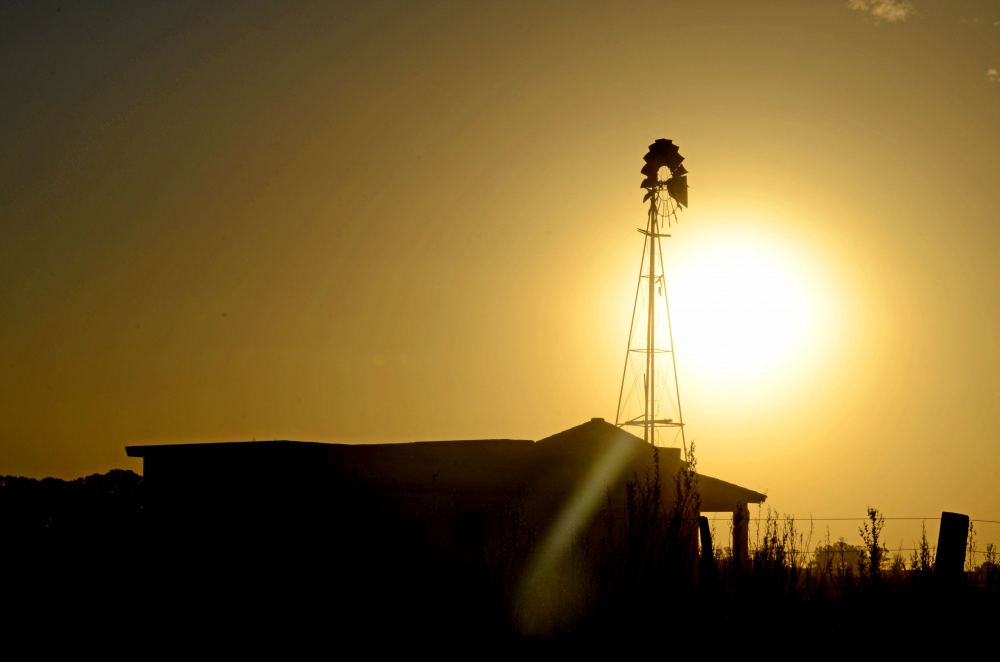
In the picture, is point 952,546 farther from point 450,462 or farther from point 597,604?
point 450,462

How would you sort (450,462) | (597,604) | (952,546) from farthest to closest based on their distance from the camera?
(450,462), (952,546), (597,604)

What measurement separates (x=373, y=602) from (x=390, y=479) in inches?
443

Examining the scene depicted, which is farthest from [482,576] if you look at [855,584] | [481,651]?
[855,584]

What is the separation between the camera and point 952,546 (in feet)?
25.7

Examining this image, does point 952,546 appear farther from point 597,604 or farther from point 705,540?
point 597,604

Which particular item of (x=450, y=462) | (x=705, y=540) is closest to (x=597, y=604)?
(x=705, y=540)

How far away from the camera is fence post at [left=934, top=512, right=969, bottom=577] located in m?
7.81

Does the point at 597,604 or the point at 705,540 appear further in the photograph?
the point at 705,540

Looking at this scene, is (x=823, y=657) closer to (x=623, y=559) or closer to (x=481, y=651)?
(x=623, y=559)

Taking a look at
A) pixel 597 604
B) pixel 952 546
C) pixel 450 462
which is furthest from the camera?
pixel 450 462

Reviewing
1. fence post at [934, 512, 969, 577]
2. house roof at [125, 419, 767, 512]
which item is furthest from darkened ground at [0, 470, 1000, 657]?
house roof at [125, 419, 767, 512]

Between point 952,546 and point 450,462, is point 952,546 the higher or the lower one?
the higher one

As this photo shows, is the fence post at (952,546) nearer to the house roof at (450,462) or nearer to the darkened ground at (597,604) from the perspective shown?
the darkened ground at (597,604)

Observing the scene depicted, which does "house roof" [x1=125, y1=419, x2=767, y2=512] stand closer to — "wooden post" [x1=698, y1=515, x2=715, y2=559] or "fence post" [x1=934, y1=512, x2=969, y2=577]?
"wooden post" [x1=698, y1=515, x2=715, y2=559]
